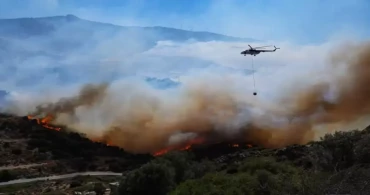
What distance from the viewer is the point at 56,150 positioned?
251ft

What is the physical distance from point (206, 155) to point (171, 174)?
1235 inches

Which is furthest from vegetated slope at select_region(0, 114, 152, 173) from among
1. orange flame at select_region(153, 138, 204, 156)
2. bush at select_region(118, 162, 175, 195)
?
bush at select_region(118, 162, 175, 195)

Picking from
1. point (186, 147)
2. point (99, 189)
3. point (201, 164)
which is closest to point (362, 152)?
point (201, 164)

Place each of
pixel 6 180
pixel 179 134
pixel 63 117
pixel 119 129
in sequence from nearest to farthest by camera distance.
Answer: pixel 6 180
pixel 179 134
pixel 119 129
pixel 63 117

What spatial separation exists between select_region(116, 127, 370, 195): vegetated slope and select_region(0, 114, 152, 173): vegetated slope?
27277 millimetres

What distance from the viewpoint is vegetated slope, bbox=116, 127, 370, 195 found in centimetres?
1600

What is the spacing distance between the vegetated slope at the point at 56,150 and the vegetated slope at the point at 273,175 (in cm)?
2728

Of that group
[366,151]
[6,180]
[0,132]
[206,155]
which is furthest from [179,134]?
[366,151]

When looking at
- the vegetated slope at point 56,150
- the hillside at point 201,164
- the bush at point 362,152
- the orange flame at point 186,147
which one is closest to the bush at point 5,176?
the hillside at point 201,164

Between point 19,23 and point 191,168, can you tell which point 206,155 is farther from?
point 19,23

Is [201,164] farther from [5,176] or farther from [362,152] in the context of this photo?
[5,176]

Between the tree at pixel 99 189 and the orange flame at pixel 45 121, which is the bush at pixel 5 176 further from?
the orange flame at pixel 45 121

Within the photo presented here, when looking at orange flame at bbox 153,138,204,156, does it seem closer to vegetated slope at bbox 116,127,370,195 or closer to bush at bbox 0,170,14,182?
bush at bbox 0,170,14,182

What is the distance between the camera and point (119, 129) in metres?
80.0
